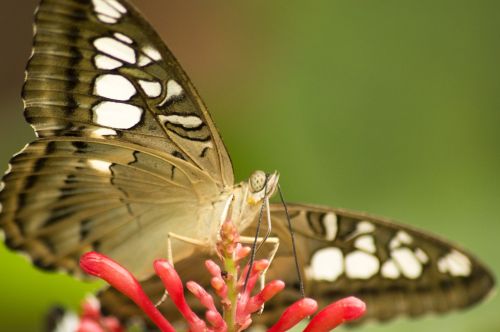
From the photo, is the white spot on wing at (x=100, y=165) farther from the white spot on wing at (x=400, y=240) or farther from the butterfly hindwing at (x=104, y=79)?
the white spot on wing at (x=400, y=240)

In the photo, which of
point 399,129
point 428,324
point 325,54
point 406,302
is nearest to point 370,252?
point 406,302

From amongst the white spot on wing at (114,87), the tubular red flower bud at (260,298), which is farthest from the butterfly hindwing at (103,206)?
the tubular red flower bud at (260,298)

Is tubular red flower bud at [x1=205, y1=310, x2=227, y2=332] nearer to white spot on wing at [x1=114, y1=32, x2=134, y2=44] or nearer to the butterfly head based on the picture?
the butterfly head

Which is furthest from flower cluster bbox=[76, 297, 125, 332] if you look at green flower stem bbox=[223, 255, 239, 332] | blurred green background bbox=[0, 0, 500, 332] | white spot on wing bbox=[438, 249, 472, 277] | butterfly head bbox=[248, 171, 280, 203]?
blurred green background bbox=[0, 0, 500, 332]

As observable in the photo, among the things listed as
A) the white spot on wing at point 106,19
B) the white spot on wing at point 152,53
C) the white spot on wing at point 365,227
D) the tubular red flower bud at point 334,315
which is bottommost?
the white spot on wing at point 365,227

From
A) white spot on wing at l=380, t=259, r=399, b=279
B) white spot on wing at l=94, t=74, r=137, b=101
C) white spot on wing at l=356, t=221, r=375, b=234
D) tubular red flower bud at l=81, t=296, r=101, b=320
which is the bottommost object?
white spot on wing at l=380, t=259, r=399, b=279
